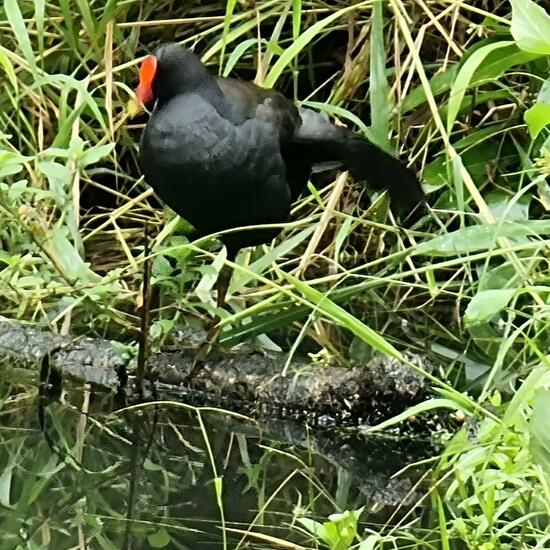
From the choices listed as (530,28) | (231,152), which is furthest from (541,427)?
(231,152)

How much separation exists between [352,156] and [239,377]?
1.09 ft

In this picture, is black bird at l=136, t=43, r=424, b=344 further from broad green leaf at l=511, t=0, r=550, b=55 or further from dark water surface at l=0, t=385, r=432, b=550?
broad green leaf at l=511, t=0, r=550, b=55

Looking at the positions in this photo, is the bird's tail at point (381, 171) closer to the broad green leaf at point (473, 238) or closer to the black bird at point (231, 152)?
the black bird at point (231, 152)

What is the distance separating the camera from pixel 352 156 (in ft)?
4.75

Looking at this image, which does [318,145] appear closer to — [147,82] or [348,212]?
[147,82]

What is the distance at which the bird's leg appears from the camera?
4.43 ft

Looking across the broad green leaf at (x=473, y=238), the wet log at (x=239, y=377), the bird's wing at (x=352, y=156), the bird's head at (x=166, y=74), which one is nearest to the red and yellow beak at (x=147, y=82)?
the bird's head at (x=166, y=74)

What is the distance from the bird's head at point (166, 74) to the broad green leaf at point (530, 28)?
57 cm

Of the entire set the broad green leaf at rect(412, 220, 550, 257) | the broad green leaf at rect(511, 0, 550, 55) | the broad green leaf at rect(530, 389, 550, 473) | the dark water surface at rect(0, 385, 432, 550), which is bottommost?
the dark water surface at rect(0, 385, 432, 550)

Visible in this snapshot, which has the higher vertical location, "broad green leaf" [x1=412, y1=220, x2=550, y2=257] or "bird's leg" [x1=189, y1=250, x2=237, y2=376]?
"broad green leaf" [x1=412, y1=220, x2=550, y2=257]

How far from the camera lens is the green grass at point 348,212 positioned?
1030 mm

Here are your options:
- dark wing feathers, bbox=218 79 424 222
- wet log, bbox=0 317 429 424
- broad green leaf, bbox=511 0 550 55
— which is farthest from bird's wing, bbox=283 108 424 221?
broad green leaf, bbox=511 0 550 55

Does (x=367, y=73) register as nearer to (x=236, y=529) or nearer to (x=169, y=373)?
(x=169, y=373)

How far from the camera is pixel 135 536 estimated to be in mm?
906
